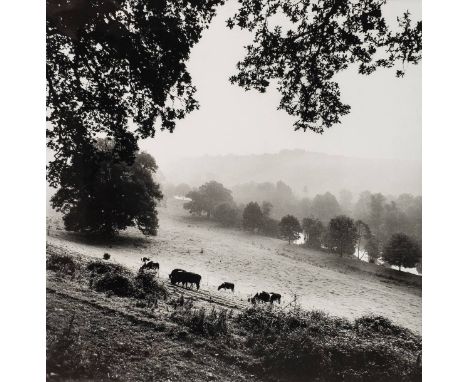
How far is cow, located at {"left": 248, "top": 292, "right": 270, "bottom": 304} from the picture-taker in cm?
554

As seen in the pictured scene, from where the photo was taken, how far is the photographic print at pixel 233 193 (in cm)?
472

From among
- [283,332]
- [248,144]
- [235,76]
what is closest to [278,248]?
[283,332]

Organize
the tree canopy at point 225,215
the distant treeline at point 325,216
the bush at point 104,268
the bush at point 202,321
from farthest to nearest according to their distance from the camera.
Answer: the tree canopy at point 225,215, the bush at point 104,268, the distant treeline at point 325,216, the bush at point 202,321

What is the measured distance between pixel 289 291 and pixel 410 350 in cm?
196

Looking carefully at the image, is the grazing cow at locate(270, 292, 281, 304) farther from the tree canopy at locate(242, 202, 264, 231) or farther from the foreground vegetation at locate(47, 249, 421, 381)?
the tree canopy at locate(242, 202, 264, 231)

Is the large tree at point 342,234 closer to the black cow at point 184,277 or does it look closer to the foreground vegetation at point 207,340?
the foreground vegetation at point 207,340

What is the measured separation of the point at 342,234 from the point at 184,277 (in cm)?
287

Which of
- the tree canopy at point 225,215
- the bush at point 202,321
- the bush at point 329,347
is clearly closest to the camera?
the bush at point 329,347

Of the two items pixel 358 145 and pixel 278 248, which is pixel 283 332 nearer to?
pixel 278 248

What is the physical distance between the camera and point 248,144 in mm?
6348

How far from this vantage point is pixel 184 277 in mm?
5719

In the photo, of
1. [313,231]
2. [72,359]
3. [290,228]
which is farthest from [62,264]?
[313,231]

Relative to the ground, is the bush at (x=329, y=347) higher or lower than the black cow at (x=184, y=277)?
lower

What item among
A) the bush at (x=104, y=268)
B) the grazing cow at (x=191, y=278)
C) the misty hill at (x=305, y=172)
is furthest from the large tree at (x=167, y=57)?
the grazing cow at (x=191, y=278)
